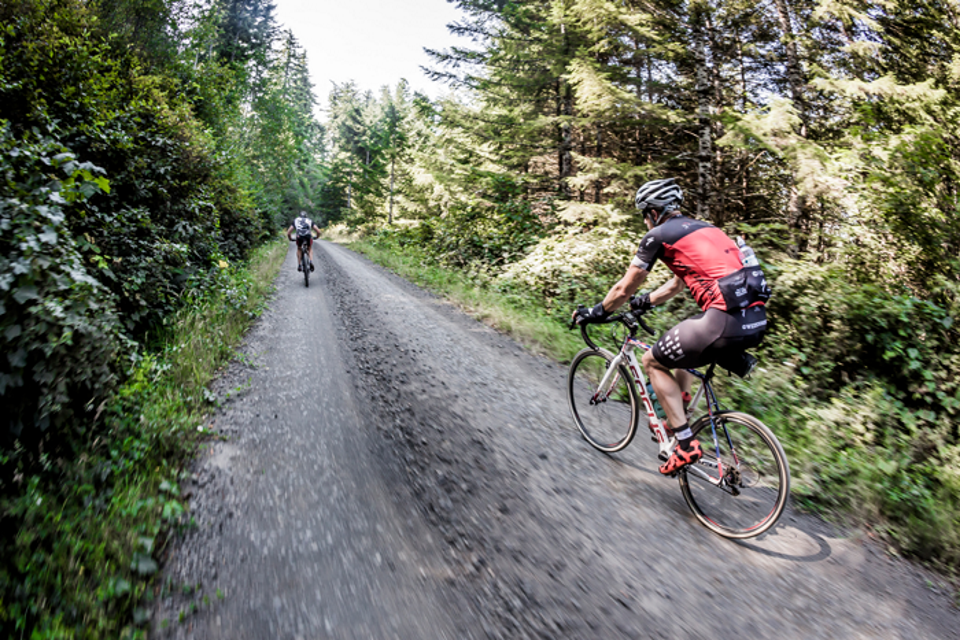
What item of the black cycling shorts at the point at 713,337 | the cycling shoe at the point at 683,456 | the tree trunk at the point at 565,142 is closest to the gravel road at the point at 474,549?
the cycling shoe at the point at 683,456

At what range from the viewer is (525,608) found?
2.28 meters

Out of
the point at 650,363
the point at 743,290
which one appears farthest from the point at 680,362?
the point at 743,290

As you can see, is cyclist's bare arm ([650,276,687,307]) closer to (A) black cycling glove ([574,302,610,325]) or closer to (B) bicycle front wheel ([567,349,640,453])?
(A) black cycling glove ([574,302,610,325])

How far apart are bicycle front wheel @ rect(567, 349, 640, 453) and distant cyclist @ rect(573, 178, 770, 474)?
704mm

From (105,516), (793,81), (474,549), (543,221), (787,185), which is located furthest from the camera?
(543,221)

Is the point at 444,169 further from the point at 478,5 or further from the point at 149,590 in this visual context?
the point at 149,590

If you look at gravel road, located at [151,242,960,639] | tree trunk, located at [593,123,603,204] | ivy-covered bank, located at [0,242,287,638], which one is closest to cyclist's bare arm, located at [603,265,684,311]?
gravel road, located at [151,242,960,639]

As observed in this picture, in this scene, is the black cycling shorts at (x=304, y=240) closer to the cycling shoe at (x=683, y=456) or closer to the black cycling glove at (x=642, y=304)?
the black cycling glove at (x=642, y=304)

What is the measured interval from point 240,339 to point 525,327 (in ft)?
16.1

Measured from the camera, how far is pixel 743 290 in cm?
272

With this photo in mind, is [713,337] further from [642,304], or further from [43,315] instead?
[43,315]

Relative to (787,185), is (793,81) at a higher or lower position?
higher

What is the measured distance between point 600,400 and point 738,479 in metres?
1.48

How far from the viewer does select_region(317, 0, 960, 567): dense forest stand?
13.4ft
